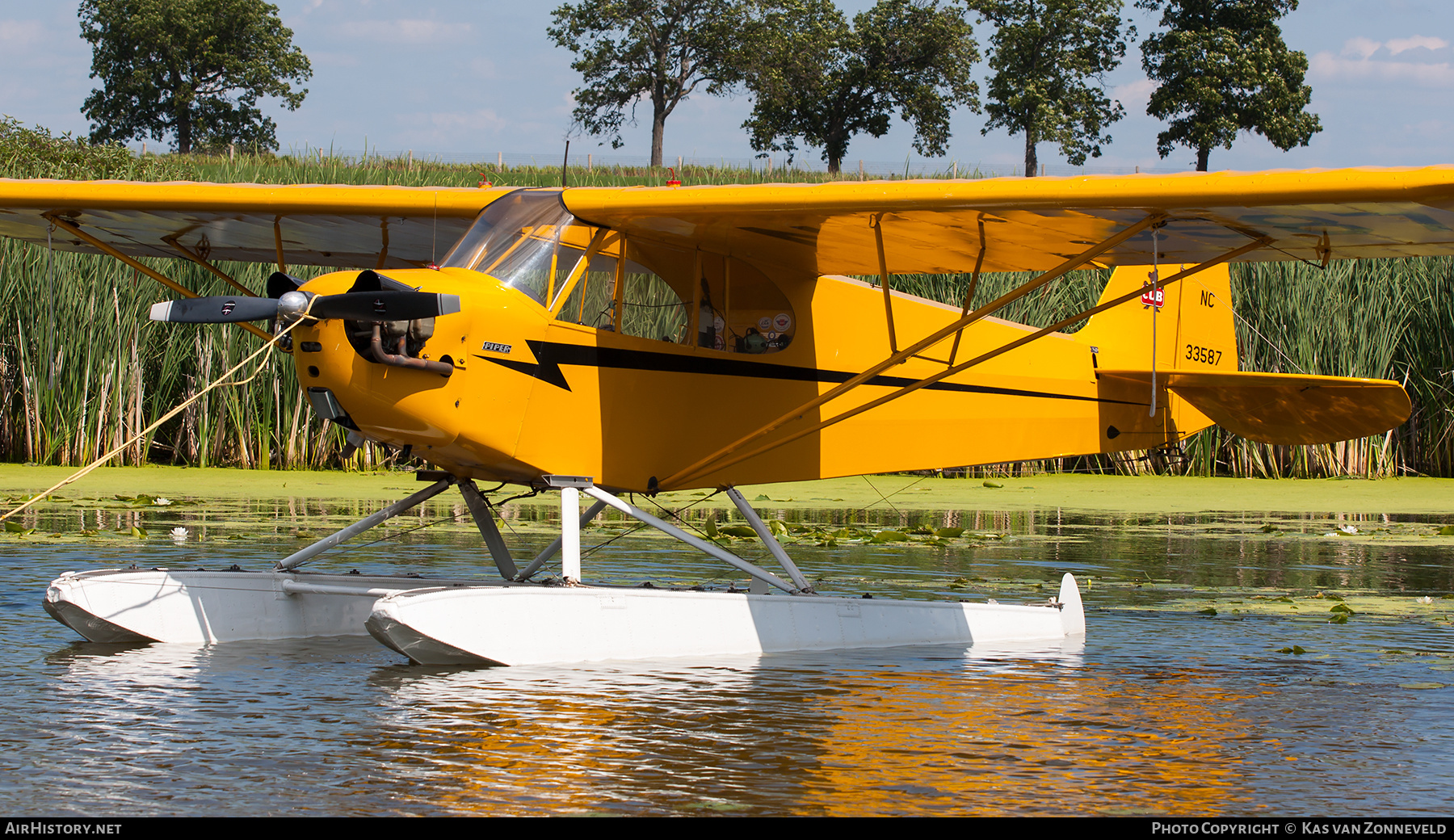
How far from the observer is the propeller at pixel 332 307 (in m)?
5.55

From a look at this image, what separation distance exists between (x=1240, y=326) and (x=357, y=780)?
1432 centimetres

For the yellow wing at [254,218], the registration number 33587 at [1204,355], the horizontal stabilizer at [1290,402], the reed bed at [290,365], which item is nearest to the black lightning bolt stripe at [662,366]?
the yellow wing at [254,218]

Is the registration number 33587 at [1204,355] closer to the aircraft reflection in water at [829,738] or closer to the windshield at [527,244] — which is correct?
the aircraft reflection in water at [829,738]

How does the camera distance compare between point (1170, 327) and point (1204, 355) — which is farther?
point (1204, 355)

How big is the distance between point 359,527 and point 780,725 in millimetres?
2813

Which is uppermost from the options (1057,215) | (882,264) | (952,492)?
(1057,215)

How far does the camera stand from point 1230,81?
59562mm

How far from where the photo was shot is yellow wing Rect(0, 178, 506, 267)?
7773 millimetres

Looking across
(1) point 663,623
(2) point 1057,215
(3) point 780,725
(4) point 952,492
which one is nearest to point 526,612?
(1) point 663,623

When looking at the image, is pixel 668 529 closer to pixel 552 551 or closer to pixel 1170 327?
pixel 552 551

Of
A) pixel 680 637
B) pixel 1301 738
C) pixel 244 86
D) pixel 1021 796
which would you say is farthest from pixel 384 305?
pixel 244 86

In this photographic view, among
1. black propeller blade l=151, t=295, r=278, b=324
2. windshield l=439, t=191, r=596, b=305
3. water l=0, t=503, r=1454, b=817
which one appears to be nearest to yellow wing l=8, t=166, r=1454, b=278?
windshield l=439, t=191, r=596, b=305

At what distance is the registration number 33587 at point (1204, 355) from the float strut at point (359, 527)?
620 cm
